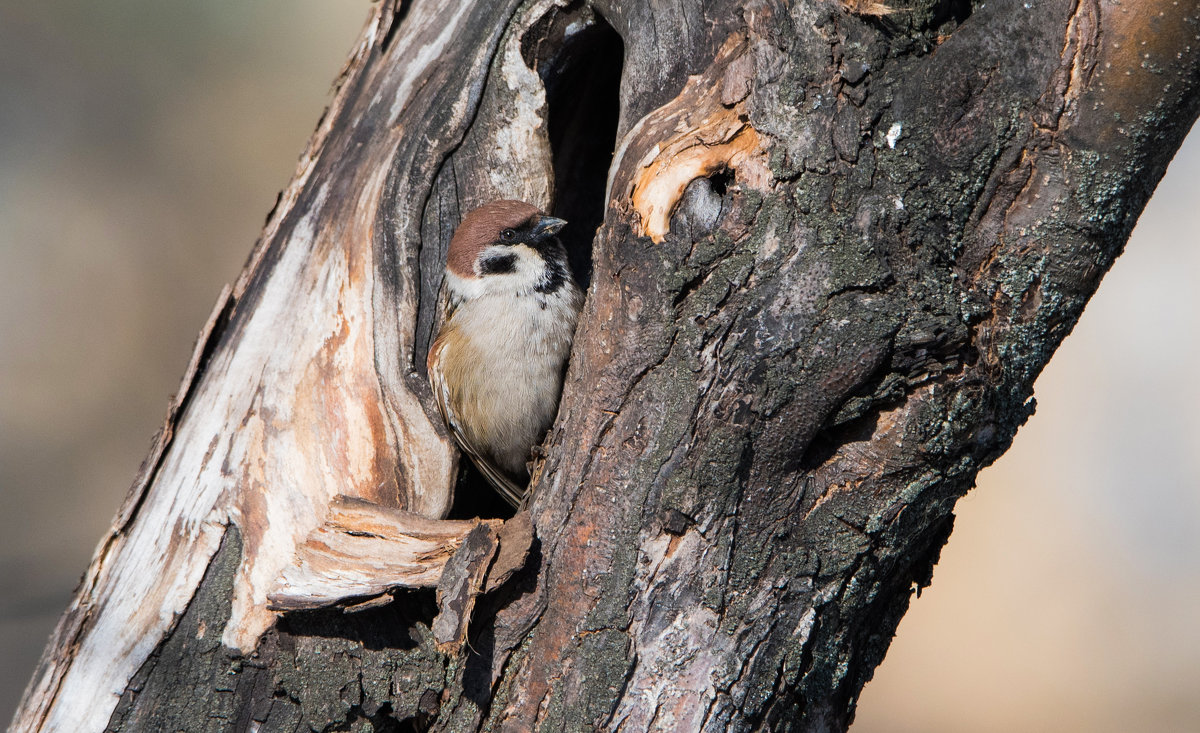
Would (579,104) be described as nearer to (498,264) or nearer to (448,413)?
(498,264)

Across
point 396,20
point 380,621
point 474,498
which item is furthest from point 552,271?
point 380,621

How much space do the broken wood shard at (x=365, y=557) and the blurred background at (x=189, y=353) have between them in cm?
433

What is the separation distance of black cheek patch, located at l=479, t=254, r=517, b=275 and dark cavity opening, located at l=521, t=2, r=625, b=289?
0.24m

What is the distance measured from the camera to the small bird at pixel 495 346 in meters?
2.82

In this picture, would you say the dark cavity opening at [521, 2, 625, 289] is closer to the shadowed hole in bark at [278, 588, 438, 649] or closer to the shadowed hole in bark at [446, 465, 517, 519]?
the shadowed hole in bark at [446, 465, 517, 519]

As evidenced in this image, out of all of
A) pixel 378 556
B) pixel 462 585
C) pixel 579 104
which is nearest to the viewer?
pixel 462 585

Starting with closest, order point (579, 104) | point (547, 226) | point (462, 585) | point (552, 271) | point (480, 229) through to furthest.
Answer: point (462, 585), point (480, 229), point (547, 226), point (552, 271), point (579, 104)

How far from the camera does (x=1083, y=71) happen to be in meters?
1.77

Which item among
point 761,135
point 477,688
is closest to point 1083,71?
point 761,135

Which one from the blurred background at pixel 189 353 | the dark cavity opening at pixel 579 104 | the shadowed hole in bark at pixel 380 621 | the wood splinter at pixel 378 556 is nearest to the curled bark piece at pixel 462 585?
the wood splinter at pixel 378 556

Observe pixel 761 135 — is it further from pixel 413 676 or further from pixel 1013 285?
pixel 413 676

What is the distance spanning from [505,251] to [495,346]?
0.29m

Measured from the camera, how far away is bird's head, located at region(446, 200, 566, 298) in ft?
9.16

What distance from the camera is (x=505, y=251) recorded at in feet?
9.44
